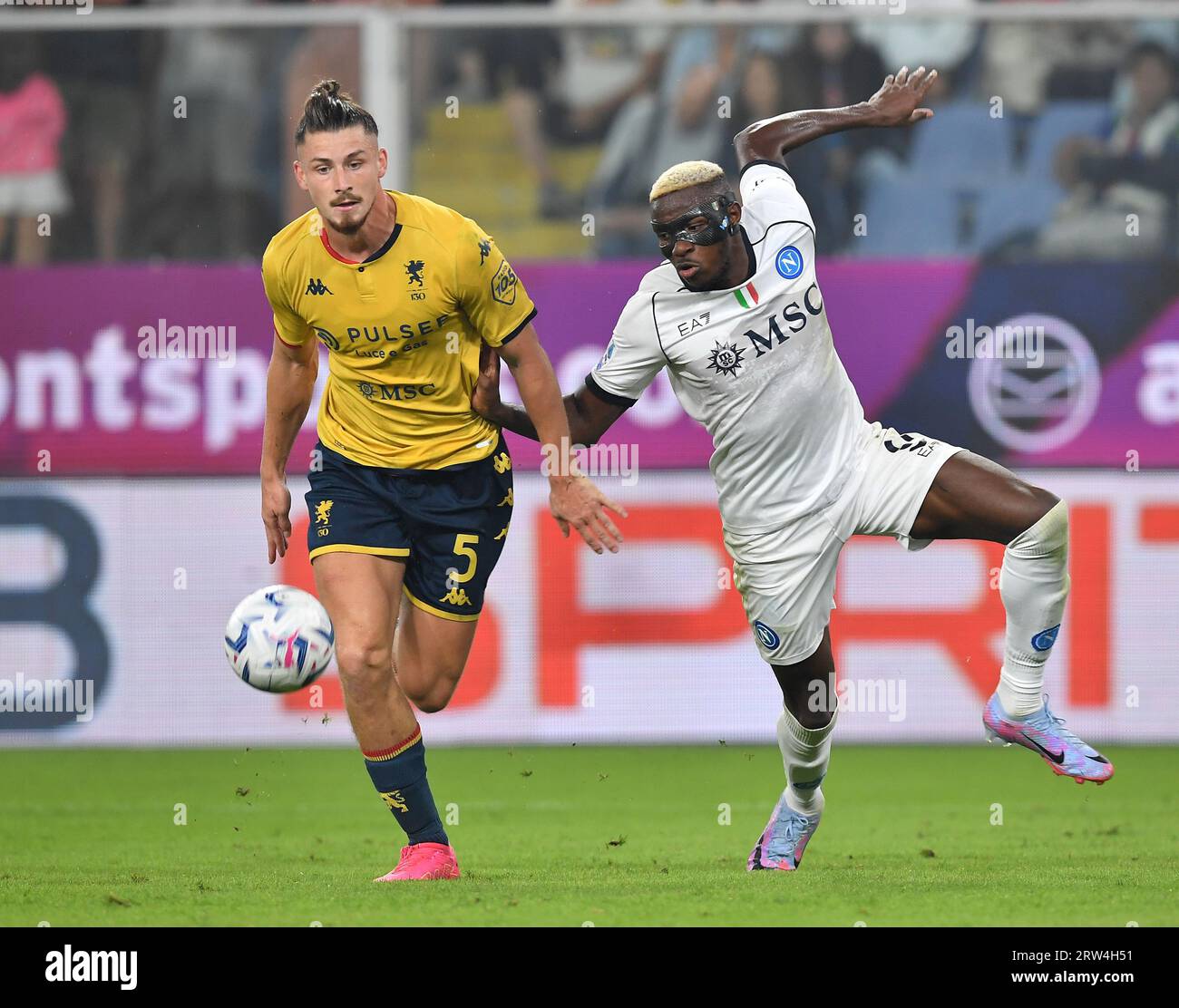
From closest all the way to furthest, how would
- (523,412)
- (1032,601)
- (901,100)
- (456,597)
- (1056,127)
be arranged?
(1032,601)
(523,412)
(456,597)
(901,100)
(1056,127)

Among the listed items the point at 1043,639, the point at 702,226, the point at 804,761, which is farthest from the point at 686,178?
the point at 804,761

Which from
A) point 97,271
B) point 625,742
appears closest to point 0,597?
point 97,271

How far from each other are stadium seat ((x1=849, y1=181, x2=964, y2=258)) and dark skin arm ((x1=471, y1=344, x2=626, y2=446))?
5065mm

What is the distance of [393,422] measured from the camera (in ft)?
22.8

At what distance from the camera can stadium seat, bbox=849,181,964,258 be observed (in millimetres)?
11828

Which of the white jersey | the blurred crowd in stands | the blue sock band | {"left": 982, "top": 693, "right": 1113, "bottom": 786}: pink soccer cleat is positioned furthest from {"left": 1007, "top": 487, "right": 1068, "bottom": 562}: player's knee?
the blurred crowd in stands

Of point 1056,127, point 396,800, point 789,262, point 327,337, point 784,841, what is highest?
point 1056,127

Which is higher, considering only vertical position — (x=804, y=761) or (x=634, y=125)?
(x=634, y=125)

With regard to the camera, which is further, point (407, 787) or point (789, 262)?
point (789, 262)

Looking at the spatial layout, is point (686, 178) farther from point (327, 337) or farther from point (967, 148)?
point (967, 148)

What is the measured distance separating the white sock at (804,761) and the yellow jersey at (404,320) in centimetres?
157

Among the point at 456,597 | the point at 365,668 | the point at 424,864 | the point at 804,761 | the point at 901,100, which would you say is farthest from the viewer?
the point at 901,100

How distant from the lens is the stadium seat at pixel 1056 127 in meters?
11.8

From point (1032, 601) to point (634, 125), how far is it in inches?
224
